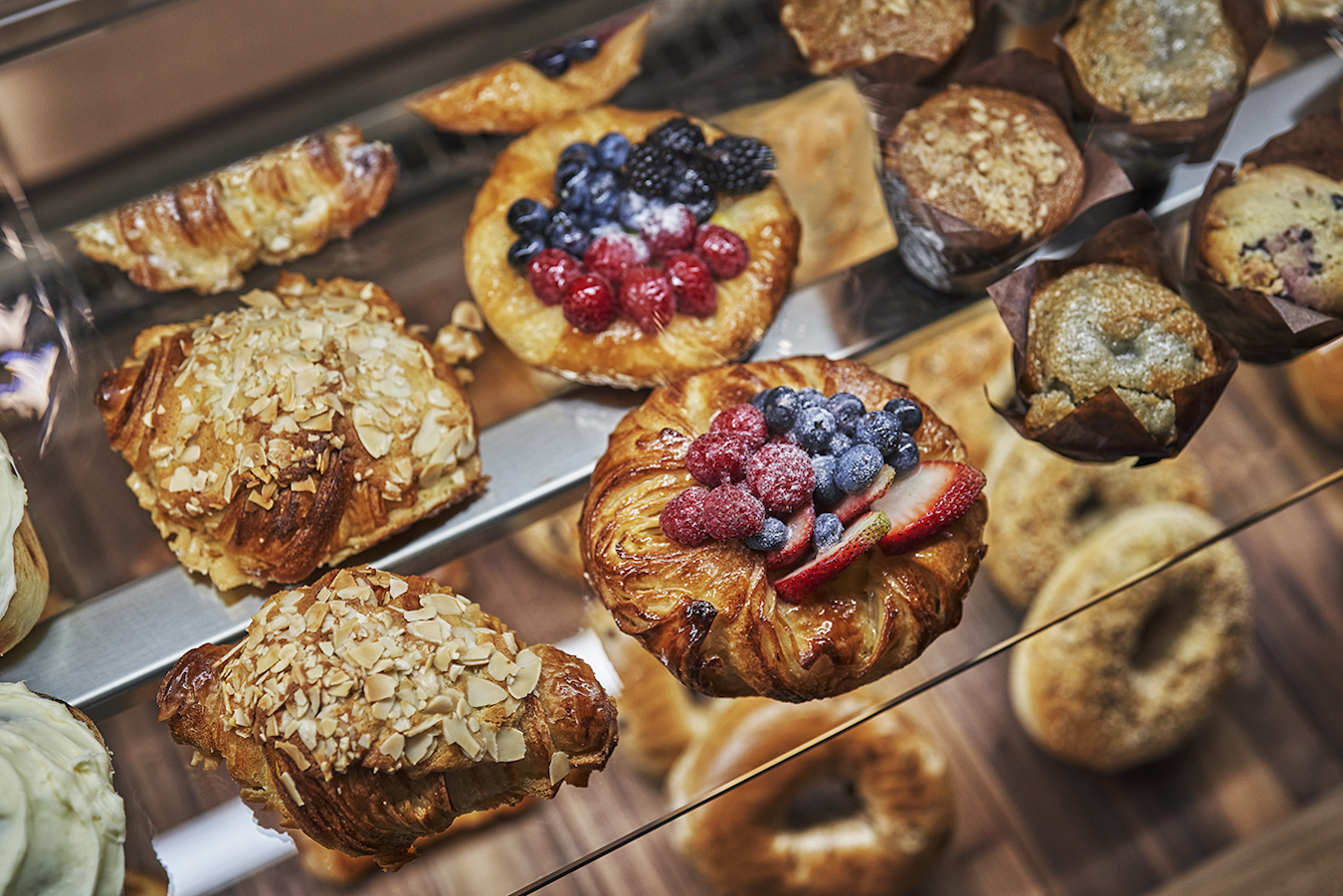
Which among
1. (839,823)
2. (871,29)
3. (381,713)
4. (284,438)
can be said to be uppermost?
(871,29)

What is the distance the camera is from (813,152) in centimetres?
216

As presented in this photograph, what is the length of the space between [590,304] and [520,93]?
0.58 meters

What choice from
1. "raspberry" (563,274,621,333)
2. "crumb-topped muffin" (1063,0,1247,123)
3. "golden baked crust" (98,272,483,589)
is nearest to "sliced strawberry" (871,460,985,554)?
"raspberry" (563,274,621,333)

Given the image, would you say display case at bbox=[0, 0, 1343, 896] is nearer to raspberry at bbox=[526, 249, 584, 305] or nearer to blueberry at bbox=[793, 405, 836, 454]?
raspberry at bbox=[526, 249, 584, 305]

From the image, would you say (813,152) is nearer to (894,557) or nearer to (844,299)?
(844,299)

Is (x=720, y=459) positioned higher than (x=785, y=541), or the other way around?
(x=720, y=459)

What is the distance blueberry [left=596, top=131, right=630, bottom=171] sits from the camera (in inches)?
77.9

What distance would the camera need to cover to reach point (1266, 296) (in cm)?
186

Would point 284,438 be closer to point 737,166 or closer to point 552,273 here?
point 552,273

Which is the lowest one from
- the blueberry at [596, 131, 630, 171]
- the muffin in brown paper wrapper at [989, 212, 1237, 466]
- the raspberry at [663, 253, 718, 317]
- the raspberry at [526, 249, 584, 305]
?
the muffin in brown paper wrapper at [989, 212, 1237, 466]

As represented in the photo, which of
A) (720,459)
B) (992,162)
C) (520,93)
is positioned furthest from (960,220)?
(520,93)

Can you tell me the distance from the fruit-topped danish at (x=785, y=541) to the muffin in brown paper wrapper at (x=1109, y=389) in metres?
0.26

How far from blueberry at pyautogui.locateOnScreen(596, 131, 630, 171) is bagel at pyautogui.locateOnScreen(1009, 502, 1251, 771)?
1493mm

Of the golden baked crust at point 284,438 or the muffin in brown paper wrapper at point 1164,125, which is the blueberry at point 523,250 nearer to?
the golden baked crust at point 284,438
